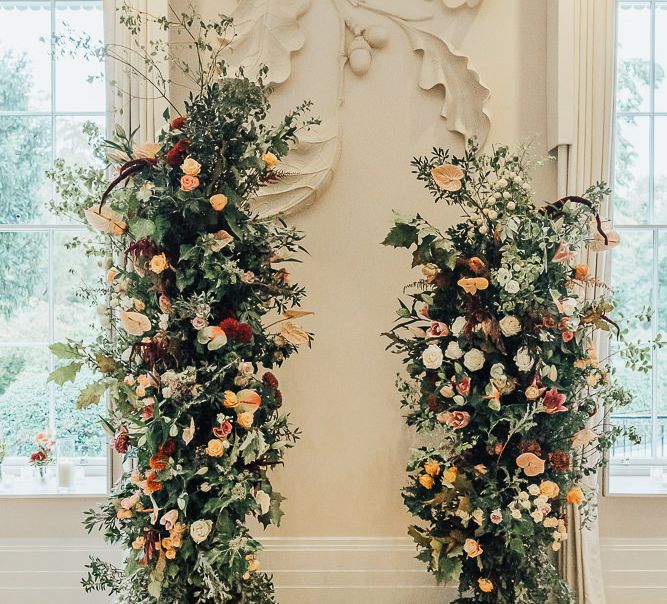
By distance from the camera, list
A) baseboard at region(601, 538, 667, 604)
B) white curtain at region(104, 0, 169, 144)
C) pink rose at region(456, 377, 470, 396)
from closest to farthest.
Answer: pink rose at region(456, 377, 470, 396), white curtain at region(104, 0, 169, 144), baseboard at region(601, 538, 667, 604)

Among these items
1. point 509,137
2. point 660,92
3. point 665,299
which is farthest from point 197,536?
point 660,92

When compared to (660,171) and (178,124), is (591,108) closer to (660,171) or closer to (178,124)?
(660,171)

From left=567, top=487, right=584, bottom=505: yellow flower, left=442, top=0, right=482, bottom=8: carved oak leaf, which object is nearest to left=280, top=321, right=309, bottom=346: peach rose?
left=567, top=487, right=584, bottom=505: yellow flower

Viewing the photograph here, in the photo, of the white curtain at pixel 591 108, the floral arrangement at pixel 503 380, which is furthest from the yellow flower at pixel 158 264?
the white curtain at pixel 591 108

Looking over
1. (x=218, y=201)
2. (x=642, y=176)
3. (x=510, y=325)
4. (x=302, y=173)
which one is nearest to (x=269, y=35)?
(x=302, y=173)

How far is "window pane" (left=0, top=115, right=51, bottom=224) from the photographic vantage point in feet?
10.4

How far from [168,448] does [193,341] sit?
0.35m

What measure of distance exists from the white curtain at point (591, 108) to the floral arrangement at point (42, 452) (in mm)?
2285

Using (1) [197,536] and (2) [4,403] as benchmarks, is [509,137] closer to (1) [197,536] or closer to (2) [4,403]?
(1) [197,536]

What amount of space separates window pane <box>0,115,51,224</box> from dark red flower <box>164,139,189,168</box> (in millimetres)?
1340

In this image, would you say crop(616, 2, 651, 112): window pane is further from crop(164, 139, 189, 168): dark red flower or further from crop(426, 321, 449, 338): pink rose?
crop(164, 139, 189, 168): dark red flower

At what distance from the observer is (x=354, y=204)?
9.87 feet

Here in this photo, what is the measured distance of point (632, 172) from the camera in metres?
3.25

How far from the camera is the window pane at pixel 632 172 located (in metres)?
3.24
